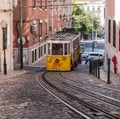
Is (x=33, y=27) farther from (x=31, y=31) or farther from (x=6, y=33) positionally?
(x=6, y=33)

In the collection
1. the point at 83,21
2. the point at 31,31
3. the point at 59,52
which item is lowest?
the point at 59,52

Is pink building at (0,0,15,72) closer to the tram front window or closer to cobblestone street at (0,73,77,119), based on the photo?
the tram front window

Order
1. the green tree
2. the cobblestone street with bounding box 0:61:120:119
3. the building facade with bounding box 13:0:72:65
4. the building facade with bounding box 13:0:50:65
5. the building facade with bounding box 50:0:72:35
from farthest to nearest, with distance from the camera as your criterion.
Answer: the green tree < the building facade with bounding box 50:0:72:35 < the building facade with bounding box 13:0:72:65 < the building facade with bounding box 13:0:50:65 < the cobblestone street with bounding box 0:61:120:119

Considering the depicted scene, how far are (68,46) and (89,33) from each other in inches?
3079

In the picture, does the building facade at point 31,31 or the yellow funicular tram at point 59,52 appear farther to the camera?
the building facade at point 31,31

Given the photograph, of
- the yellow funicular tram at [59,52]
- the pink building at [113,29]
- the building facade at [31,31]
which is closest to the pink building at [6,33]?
the yellow funicular tram at [59,52]

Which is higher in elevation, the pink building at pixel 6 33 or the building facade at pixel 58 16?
the building facade at pixel 58 16

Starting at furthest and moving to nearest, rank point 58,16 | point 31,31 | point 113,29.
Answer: point 58,16
point 31,31
point 113,29

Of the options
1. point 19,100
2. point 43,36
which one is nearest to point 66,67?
point 19,100

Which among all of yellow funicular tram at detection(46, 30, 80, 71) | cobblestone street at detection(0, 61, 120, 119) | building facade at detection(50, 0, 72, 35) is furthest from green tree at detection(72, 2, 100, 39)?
cobblestone street at detection(0, 61, 120, 119)

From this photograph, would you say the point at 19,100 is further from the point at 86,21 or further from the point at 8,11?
the point at 86,21

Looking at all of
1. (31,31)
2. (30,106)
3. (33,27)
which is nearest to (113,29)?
(33,27)

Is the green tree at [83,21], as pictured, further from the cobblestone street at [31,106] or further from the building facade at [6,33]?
the cobblestone street at [31,106]

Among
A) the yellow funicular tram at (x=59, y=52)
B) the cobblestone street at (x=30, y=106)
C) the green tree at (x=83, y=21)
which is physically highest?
the green tree at (x=83, y=21)
